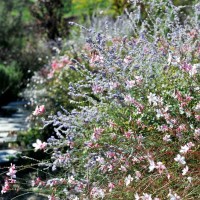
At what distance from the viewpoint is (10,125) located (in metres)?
8.27

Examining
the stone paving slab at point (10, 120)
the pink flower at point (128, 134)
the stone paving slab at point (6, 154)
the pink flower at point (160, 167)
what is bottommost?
the stone paving slab at point (10, 120)

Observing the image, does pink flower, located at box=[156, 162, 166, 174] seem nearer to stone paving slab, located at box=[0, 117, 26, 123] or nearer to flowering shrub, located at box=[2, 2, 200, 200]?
flowering shrub, located at box=[2, 2, 200, 200]

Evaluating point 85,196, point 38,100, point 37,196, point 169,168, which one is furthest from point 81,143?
point 38,100

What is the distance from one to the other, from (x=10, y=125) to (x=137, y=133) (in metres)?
4.86

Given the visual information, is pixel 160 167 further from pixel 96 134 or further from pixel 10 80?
pixel 10 80

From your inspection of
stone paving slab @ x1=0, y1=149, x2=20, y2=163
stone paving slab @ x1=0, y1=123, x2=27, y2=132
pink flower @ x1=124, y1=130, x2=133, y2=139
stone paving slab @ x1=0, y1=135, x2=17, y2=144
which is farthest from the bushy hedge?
pink flower @ x1=124, y1=130, x2=133, y2=139

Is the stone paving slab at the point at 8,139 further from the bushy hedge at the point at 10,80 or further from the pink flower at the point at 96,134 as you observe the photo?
the pink flower at the point at 96,134

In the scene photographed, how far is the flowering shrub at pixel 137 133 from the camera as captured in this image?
3.25 meters

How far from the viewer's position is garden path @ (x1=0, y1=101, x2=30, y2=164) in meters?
6.42

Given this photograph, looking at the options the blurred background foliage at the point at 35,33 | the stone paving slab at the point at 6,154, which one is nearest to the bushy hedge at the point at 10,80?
the blurred background foliage at the point at 35,33

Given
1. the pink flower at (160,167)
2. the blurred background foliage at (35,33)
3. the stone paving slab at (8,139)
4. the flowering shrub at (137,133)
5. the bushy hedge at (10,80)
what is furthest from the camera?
the blurred background foliage at (35,33)

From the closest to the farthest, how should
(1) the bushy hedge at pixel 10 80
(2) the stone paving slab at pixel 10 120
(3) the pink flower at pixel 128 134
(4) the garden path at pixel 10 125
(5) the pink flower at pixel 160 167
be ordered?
(5) the pink flower at pixel 160 167 < (3) the pink flower at pixel 128 134 < (4) the garden path at pixel 10 125 < (2) the stone paving slab at pixel 10 120 < (1) the bushy hedge at pixel 10 80

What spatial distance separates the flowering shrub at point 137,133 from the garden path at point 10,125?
237 cm

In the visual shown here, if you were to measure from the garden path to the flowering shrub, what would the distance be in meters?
2.37
